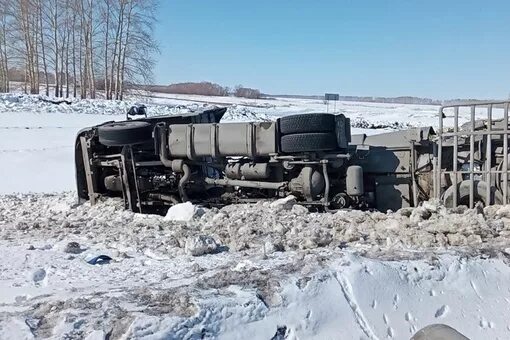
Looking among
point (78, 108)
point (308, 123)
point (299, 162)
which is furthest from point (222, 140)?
point (78, 108)

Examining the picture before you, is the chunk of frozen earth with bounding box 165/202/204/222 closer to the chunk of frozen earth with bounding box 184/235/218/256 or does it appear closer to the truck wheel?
the chunk of frozen earth with bounding box 184/235/218/256

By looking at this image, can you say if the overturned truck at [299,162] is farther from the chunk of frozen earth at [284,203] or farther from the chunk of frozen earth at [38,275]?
the chunk of frozen earth at [38,275]

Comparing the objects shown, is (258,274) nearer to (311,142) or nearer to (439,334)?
(439,334)

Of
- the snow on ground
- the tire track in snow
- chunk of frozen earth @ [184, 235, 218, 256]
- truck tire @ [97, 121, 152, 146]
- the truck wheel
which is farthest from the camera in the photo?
truck tire @ [97, 121, 152, 146]

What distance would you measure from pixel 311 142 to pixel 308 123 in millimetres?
256

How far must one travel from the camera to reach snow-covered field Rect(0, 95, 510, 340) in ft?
11.1

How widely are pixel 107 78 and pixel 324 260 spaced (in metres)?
35.6

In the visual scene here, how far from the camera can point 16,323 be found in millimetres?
3271

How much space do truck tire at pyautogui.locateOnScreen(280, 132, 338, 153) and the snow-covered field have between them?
29.0 inches

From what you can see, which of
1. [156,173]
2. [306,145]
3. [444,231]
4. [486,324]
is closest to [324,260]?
[486,324]

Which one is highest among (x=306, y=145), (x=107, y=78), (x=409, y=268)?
(x=107, y=78)

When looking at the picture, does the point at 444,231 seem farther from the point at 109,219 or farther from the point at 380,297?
the point at 109,219

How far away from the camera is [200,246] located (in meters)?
5.23

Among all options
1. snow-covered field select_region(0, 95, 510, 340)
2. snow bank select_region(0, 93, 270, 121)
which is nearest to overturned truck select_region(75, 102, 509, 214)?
snow-covered field select_region(0, 95, 510, 340)
